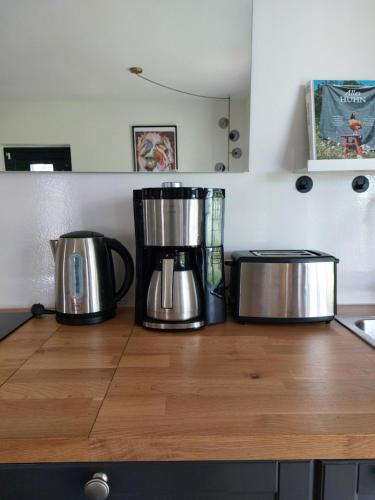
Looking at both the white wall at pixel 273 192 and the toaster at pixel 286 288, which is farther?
the white wall at pixel 273 192

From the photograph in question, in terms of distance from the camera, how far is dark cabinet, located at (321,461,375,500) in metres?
0.52

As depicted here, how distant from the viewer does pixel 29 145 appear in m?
1.04

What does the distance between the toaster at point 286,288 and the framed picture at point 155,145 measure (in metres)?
0.40

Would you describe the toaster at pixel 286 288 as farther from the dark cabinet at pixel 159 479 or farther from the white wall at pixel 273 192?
the dark cabinet at pixel 159 479

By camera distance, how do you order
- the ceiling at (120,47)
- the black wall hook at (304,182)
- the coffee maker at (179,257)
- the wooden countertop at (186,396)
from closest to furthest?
the wooden countertop at (186,396) → the coffee maker at (179,257) → the ceiling at (120,47) → the black wall hook at (304,182)

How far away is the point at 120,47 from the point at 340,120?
0.72 metres

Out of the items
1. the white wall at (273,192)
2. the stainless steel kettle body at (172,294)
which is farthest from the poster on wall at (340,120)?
the stainless steel kettle body at (172,294)

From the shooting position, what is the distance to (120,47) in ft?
3.28

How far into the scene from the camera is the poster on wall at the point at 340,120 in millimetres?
1020

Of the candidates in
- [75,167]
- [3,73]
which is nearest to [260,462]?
[75,167]

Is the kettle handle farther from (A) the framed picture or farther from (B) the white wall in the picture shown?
(A) the framed picture

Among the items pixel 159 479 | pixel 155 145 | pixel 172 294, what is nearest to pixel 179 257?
pixel 172 294

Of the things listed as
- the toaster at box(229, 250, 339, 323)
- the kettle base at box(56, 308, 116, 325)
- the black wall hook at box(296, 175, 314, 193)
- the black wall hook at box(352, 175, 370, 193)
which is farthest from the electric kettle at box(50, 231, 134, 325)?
the black wall hook at box(352, 175, 370, 193)

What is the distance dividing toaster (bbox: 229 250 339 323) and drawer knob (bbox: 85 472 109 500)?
0.54 metres
